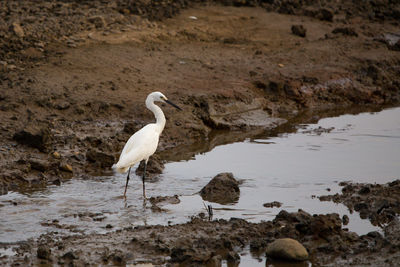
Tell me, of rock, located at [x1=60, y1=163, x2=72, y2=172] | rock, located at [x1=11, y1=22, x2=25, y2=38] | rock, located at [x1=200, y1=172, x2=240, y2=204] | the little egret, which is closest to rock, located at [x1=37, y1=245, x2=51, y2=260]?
the little egret

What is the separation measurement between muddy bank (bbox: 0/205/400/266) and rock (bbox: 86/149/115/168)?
8.53ft

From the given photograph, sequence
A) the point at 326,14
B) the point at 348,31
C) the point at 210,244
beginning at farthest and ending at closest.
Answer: the point at 326,14, the point at 348,31, the point at 210,244

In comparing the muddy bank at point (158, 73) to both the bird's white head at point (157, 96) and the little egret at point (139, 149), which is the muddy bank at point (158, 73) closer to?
the little egret at point (139, 149)

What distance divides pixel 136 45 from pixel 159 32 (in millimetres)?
1131

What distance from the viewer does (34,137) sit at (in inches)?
414

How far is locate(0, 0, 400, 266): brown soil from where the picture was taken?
7.56m

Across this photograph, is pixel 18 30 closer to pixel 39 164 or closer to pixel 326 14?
pixel 39 164

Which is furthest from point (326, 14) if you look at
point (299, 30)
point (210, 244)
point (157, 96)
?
point (210, 244)

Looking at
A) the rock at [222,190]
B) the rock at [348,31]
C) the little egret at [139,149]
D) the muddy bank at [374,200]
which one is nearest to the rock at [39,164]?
the little egret at [139,149]

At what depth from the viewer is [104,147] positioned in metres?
11.0

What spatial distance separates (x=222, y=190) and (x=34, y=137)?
3205 millimetres

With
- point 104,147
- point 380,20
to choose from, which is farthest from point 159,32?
point 380,20

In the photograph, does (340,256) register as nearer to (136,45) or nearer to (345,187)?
(345,187)

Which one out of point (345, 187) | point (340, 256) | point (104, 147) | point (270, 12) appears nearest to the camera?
point (340, 256)
